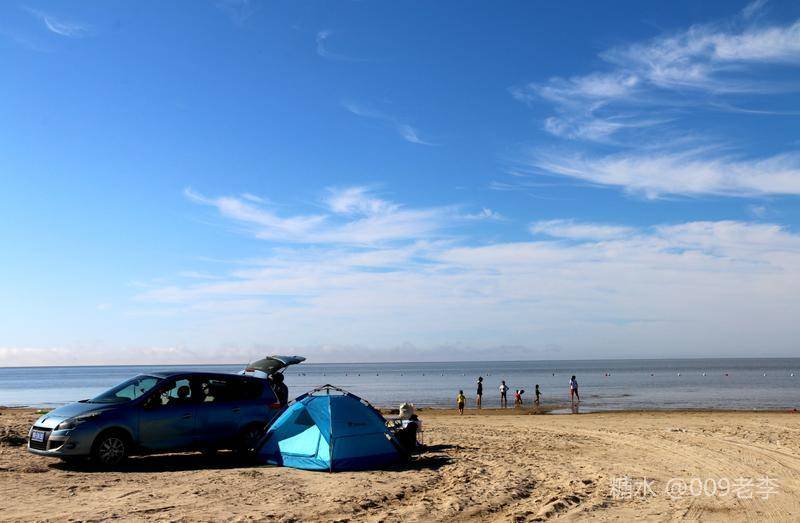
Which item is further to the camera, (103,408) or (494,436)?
(494,436)

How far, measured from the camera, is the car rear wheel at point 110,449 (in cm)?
1203

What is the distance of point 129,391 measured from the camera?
12.9 meters

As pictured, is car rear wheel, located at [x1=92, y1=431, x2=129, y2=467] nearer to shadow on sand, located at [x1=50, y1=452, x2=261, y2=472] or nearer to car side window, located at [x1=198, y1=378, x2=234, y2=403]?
shadow on sand, located at [x1=50, y1=452, x2=261, y2=472]

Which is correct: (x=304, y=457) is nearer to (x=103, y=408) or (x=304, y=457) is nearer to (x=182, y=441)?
(x=182, y=441)

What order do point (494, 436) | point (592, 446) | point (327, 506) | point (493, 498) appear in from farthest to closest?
point (494, 436), point (592, 446), point (493, 498), point (327, 506)

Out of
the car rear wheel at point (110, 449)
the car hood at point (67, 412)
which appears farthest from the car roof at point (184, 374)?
the car rear wheel at point (110, 449)

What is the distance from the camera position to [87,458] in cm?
1202

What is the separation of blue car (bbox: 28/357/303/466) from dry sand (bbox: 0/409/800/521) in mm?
419

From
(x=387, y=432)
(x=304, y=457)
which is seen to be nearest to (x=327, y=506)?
(x=304, y=457)

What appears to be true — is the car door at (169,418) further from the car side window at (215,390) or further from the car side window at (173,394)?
the car side window at (215,390)

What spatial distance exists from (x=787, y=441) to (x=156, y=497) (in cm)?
1505

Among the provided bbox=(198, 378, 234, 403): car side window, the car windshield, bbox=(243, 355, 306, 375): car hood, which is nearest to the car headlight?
the car windshield

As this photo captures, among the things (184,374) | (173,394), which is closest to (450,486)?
(173,394)

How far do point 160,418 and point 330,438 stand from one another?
338cm
